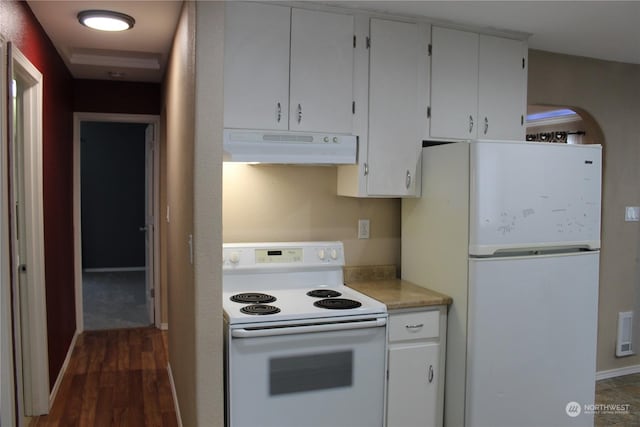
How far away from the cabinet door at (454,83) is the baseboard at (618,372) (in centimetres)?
228

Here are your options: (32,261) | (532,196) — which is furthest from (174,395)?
(532,196)

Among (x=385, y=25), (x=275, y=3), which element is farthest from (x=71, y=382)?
(x=385, y=25)

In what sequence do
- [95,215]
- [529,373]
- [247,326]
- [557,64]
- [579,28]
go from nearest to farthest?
[247,326], [529,373], [579,28], [557,64], [95,215]

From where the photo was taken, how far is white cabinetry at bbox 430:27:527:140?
9.53 ft

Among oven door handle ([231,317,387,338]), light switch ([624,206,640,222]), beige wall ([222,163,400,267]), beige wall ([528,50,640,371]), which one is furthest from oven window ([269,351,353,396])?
light switch ([624,206,640,222])

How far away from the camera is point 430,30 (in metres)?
2.87

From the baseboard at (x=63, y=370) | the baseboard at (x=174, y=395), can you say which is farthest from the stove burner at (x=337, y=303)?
the baseboard at (x=63, y=370)

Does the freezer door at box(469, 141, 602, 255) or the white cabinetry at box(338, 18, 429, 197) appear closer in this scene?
the freezer door at box(469, 141, 602, 255)

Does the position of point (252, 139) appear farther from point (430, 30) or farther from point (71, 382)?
point (71, 382)

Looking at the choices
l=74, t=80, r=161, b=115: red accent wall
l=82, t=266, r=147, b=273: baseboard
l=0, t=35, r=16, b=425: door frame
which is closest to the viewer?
l=0, t=35, r=16, b=425: door frame

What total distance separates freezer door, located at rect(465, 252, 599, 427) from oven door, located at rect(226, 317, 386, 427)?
1.63 ft

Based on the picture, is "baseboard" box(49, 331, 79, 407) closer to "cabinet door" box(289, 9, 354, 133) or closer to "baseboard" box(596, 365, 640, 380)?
"cabinet door" box(289, 9, 354, 133)

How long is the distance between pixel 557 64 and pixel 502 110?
3.06 ft

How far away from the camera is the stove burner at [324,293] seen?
8.99 ft
